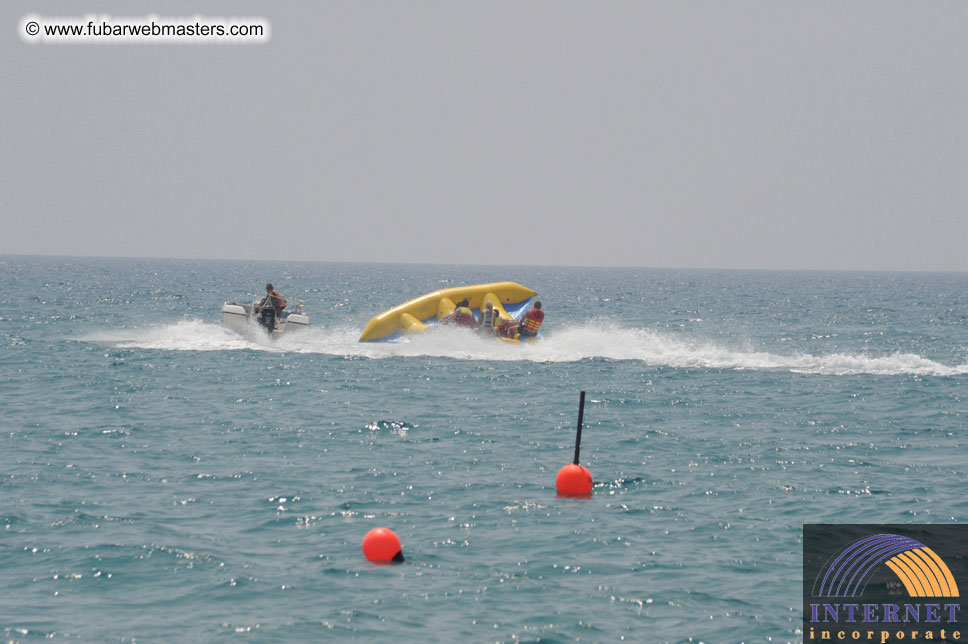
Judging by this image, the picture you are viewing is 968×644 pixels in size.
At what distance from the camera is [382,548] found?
8984mm

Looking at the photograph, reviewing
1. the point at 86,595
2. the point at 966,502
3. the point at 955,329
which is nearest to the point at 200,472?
the point at 86,595

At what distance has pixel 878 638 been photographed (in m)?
7.77

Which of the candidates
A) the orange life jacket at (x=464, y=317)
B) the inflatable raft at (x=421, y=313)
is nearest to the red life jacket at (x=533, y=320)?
the inflatable raft at (x=421, y=313)

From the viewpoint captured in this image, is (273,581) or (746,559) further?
(746,559)

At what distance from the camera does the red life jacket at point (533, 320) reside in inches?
1002

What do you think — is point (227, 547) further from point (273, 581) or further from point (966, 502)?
point (966, 502)

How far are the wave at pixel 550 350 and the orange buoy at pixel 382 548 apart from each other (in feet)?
52.7

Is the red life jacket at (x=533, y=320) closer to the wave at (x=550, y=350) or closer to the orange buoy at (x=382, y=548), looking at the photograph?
the wave at (x=550, y=350)

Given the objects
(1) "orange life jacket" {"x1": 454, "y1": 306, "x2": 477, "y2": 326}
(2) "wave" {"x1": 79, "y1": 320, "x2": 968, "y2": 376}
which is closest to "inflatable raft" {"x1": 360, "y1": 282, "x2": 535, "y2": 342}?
(2) "wave" {"x1": 79, "y1": 320, "x2": 968, "y2": 376}

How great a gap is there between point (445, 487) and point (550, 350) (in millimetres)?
14558

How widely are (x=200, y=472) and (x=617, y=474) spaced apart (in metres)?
5.55

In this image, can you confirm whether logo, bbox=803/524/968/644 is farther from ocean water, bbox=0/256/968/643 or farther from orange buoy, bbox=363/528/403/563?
orange buoy, bbox=363/528/403/563

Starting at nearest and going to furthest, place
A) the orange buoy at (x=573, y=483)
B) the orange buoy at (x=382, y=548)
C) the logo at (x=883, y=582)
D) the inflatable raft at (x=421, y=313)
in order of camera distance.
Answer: the logo at (x=883, y=582) < the orange buoy at (x=382, y=548) < the orange buoy at (x=573, y=483) < the inflatable raft at (x=421, y=313)

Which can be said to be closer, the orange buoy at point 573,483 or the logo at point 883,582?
the logo at point 883,582
